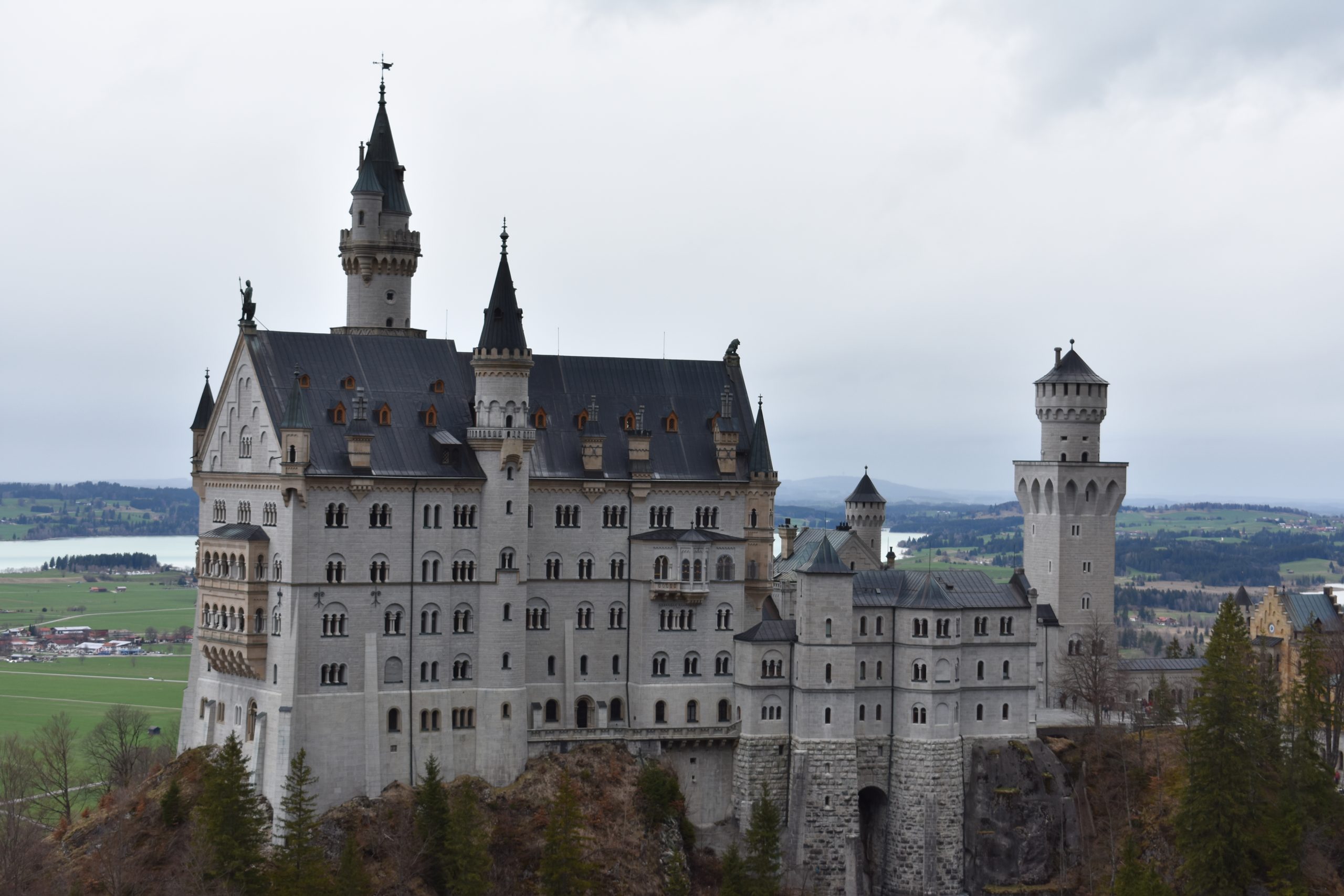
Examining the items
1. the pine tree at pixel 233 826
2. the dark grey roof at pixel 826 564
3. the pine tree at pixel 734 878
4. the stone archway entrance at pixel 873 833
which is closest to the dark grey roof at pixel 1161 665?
the stone archway entrance at pixel 873 833

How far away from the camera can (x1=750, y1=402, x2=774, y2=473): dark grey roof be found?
376 feet

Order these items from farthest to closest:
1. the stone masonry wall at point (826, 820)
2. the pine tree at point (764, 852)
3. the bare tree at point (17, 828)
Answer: the stone masonry wall at point (826, 820) → the pine tree at point (764, 852) → the bare tree at point (17, 828)

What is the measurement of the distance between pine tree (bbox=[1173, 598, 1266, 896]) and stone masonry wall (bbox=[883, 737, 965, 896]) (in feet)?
42.3

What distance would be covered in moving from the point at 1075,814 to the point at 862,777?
13466 millimetres

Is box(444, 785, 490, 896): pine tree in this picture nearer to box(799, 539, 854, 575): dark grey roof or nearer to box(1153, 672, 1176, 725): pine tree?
box(799, 539, 854, 575): dark grey roof

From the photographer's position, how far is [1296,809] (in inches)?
4173

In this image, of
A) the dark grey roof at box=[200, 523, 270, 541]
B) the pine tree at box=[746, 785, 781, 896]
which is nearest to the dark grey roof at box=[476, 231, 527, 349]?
the dark grey roof at box=[200, 523, 270, 541]

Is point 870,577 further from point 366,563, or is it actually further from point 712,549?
point 366,563

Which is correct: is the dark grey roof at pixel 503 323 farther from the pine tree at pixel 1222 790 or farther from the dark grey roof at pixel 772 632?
the pine tree at pixel 1222 790

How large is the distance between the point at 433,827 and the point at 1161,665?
5433cm

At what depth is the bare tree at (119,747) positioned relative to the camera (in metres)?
127

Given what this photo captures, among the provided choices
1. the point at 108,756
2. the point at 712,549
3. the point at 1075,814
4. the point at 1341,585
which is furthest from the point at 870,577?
the point at 108,756

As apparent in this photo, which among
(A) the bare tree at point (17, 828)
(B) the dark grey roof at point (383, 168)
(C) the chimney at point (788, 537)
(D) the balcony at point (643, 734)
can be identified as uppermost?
(B) the dark grey roof at point (383, 168)

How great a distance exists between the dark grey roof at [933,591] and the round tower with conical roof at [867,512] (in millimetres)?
17507
